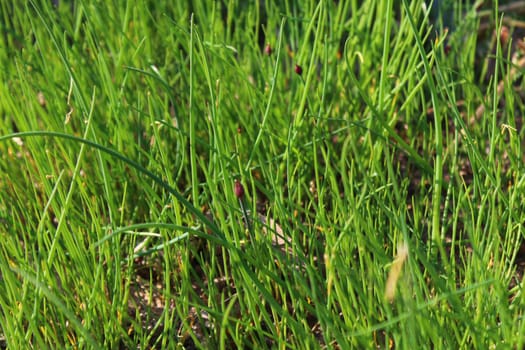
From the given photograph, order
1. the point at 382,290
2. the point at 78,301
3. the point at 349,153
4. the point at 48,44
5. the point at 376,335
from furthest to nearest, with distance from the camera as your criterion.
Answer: the point at 48,44 < the point at 349,153 < the point at 78,301 < the point at 376,335 < the point at 382,290

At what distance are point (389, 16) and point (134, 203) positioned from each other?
59 centimetres

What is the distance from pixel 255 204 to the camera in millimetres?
1093

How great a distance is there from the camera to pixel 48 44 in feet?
5.68

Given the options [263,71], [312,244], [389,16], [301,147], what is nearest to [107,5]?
[263,71]

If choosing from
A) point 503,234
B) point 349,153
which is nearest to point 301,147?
point 349,153

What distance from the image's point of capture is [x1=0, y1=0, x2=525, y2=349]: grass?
94cm

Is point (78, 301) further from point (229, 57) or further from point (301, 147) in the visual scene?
point (229, 57)

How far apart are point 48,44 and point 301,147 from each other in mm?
750

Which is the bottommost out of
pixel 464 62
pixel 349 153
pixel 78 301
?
pixel 78 301

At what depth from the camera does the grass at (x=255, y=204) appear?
943 millimetres

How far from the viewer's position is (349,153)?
1.44 meters

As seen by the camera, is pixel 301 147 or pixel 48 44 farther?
pixel 48 44

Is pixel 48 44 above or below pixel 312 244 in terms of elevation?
above

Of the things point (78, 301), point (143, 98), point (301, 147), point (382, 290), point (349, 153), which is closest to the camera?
point (382, 290)
